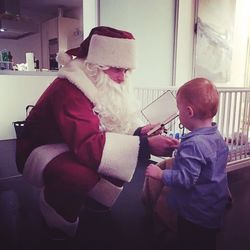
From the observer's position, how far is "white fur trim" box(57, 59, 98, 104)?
1.19m

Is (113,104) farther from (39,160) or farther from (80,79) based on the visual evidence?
(39,160)

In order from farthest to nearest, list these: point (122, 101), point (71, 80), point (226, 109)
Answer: point (226, 109) → point (122, 101) → point (71, 80)

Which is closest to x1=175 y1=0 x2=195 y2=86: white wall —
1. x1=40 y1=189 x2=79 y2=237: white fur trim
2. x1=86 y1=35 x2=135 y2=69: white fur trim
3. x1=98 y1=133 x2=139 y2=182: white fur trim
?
x1=86 y1=35 x2=135 y2=69: white fur trim

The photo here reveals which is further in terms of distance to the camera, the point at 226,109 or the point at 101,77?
the point at 226,109

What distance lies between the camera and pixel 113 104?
127cm

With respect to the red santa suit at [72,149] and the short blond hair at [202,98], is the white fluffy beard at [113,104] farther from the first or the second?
the short blond hair at [202,98]

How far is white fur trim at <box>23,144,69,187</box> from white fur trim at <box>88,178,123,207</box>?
24 centimetres

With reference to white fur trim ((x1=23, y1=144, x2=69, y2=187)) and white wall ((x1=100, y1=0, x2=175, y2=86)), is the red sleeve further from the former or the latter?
white wall ((x1=100, y1=0, x2=175, y2=86))

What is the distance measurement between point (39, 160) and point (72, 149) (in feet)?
0.60

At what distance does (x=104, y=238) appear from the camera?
126cm

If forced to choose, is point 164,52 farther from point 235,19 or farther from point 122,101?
point 122,101

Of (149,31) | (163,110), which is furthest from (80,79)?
(149,31)

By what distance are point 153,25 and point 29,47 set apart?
1.71 meters

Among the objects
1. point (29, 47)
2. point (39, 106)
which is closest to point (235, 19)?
point (29, 47)
